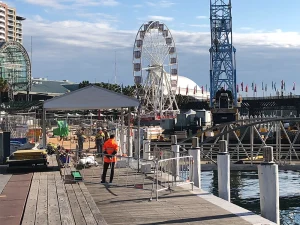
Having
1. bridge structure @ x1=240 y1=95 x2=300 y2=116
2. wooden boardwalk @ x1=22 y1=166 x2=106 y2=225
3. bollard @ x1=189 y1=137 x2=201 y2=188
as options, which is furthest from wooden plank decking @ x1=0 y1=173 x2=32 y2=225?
bridge structure @ x1=240 y1=95 x2=300 y2=116

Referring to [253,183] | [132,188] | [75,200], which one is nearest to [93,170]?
[132,188]

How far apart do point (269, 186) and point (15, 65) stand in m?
126

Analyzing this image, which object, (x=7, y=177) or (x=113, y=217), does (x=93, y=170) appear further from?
(x=113, y=217)

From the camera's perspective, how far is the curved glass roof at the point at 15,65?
128625 mm

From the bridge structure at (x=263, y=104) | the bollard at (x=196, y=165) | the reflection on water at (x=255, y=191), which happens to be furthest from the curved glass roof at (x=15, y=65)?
the bollard at (x=196, y=165)

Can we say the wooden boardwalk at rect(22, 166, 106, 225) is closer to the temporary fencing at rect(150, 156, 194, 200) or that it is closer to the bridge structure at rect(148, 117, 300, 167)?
the temporary fencing at rect(150, 156, 194, 200)

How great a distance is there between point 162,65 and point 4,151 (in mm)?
67148

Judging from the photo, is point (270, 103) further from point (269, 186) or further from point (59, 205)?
point (59, 205)

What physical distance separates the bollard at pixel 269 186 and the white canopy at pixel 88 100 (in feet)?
29.2

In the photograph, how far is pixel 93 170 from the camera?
773 inches

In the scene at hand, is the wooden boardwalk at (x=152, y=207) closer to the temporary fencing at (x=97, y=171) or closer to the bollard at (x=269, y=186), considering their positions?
the temporary fencing at (x=97, y=171)

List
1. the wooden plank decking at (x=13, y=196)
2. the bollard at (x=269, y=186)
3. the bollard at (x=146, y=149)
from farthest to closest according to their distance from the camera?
the bollard at (x=146, y=149), the bollard at (x=269, y=186), the wooden plank decking at (x=13, y=196)

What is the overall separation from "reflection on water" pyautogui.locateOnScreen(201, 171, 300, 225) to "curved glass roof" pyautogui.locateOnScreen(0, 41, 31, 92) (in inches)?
3941

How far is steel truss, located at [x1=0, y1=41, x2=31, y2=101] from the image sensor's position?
128500 mm
